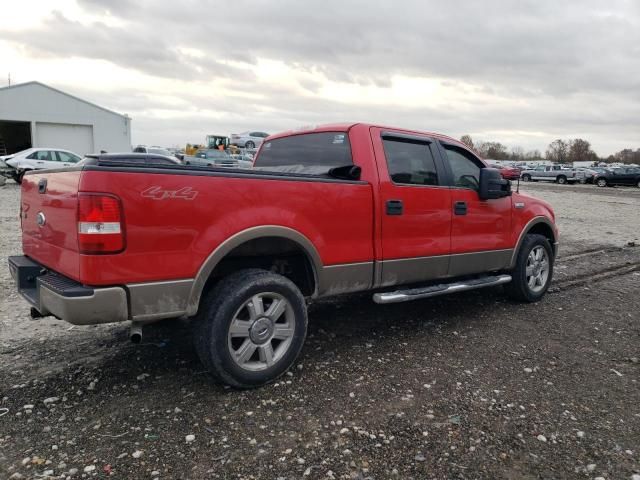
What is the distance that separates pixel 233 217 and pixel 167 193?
0.46 m

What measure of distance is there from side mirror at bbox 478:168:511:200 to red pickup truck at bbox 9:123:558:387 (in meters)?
0.01

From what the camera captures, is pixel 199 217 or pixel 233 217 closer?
pixel 199 217

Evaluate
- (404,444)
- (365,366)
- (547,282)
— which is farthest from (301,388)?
(547,282)

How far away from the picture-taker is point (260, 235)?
3402mm

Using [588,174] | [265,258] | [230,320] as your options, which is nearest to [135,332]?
[230,320]

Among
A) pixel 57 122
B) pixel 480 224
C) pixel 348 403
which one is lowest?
pixel 348 403

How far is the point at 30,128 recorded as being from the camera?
1299 inches

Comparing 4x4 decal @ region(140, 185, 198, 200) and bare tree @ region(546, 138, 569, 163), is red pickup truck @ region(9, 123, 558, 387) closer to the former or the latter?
4x4 decal @ region(140, 185, 198, 200)

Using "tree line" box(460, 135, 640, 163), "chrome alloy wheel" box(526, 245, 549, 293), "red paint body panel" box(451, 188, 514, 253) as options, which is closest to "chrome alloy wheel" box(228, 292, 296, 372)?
"red paint body panel" box(451, 188, 514, 253)

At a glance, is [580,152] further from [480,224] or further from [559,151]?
[480,224]

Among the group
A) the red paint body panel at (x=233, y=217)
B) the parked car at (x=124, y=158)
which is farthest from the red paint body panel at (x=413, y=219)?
the parked car at (x=124, y=158)

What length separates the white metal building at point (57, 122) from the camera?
31828mm

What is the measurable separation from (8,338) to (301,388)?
2.72 meters

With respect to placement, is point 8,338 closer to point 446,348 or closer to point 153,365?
point 153,365
